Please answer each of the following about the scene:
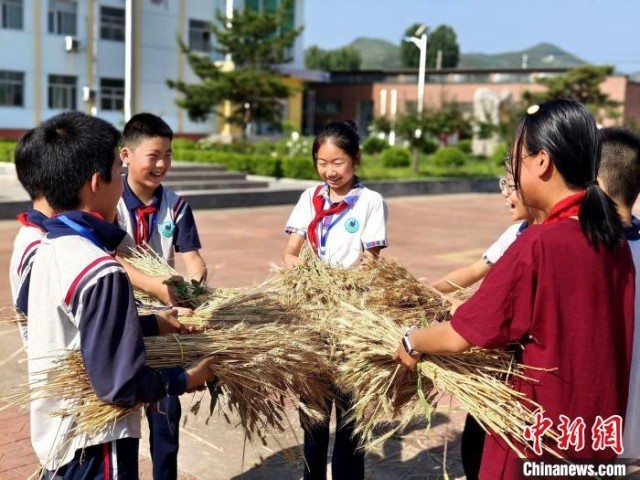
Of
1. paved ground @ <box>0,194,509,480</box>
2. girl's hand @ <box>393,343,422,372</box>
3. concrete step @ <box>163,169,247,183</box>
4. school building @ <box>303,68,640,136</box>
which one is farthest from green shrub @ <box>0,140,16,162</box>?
school building @ <box>303,68,640,136</box>

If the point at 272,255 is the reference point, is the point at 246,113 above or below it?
above

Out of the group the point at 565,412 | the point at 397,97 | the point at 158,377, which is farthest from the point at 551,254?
the point at 397,97

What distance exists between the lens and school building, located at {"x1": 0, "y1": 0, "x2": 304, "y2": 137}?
22.2m

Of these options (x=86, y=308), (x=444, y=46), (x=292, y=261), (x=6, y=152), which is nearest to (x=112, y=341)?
(x=86, y=308)

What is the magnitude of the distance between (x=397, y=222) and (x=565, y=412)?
961cm

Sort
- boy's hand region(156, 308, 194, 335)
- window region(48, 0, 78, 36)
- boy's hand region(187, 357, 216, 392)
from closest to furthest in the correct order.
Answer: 1. boy's hand region(187, 357, 216, 392)
2. boy's hand region(156, 308, 194, 335)
3. window region(48, 0, 78, 36)

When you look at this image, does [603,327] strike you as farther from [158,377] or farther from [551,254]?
[158,377]

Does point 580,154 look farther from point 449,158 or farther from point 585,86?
point 585,86

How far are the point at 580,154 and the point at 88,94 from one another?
2368cm

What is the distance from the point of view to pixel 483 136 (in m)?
22.7

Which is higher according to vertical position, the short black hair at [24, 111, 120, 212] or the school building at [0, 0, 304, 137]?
the school building at [0, 0, 304, 137]

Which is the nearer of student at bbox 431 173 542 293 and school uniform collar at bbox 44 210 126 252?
school uniform collar at bbox 44 210 126 252

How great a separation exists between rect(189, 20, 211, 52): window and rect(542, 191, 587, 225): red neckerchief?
1027 inches

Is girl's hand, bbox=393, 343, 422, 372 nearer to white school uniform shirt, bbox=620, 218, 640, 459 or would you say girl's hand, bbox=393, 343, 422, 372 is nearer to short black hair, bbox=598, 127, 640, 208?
white school uniform shirt, bbox=620, 218, 640, 459
